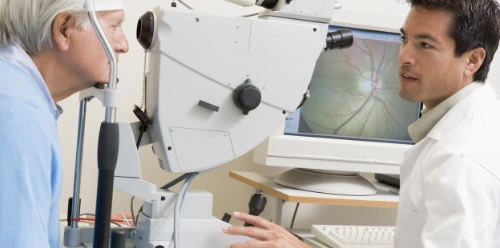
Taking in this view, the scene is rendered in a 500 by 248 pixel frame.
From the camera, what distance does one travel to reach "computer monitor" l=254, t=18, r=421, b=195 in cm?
167

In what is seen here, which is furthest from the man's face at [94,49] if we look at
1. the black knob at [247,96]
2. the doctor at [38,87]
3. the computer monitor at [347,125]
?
the computer monitor at [347,125]

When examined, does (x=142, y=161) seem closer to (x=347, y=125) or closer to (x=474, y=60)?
(x=347, y=125)

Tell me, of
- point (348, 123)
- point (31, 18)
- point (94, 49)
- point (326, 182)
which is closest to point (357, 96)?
point (348, 123)

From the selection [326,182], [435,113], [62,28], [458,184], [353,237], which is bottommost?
[353,237]

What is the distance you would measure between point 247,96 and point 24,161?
439mm

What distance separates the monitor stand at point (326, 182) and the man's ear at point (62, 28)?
851 mm

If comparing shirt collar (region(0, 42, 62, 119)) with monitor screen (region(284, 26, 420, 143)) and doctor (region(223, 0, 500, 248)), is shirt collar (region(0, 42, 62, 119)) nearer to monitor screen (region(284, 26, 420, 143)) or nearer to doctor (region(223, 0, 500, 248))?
doctor (region(223, 0, 500, 248))

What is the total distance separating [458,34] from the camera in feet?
4.49

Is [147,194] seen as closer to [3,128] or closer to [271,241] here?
[271,241]

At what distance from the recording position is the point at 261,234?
1236 millimetres

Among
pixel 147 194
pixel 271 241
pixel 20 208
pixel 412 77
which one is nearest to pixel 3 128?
pixel 20 208

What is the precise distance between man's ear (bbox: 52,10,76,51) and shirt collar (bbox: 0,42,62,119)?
0.18ft

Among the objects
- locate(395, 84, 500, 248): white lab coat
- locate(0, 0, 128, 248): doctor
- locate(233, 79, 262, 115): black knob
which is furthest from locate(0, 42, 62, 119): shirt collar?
locate(395, 84, 500, 248): white lab coat

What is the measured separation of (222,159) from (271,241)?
0.20m
